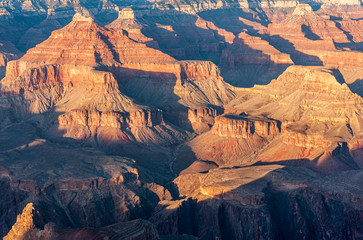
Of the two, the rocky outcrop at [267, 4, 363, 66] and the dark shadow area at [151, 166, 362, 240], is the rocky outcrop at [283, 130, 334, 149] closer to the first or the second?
the dark shadow area at [151, 166, 362, 240]

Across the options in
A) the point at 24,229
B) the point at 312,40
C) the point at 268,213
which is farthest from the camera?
the point at 312,40

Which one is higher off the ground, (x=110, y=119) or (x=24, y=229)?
(x=24, y=229)

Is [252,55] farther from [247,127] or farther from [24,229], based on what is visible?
[24,229]

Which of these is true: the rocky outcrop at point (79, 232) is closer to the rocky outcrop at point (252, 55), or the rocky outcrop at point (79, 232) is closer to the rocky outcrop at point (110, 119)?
the rocky outcrop at point (110, 119)

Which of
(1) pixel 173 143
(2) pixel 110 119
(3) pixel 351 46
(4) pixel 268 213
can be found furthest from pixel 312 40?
(4) pixel 268 213

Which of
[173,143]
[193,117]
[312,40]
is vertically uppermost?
[312,40]

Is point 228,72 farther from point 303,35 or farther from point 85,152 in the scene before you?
point 85,152

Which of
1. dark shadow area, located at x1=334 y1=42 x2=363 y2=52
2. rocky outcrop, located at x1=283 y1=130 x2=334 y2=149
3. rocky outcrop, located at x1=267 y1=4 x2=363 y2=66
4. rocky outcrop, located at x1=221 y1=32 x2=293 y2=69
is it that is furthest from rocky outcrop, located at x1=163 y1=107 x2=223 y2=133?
dark shadow area, located at x1=334 y1=42 x2=363 y2=52
